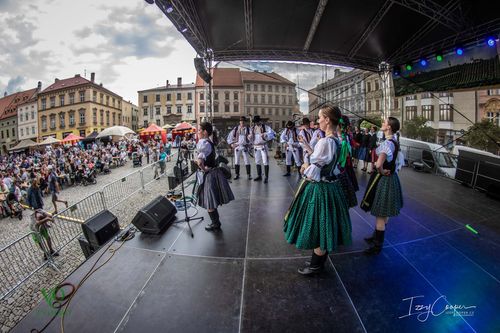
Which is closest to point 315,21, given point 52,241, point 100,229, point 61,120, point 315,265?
point 315,265

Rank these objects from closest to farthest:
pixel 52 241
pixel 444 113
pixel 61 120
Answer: pixel 52 241, pixel 444 113, pixel 61 120

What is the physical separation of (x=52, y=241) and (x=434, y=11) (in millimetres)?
11464

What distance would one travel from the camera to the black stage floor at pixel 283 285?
7.06 feet

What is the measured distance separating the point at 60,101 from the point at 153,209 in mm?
54102

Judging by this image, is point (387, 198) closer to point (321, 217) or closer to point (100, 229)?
point (321, 217)

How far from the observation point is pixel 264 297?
2436 millimetres

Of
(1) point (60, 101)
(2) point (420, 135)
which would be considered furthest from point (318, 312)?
(1) point (60, 101)

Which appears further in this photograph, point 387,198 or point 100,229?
point 100,229

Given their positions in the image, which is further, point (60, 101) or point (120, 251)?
point (60, 101)

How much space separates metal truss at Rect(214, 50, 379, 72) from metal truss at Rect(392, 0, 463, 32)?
3.64 m

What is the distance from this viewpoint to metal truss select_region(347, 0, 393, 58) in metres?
7.05

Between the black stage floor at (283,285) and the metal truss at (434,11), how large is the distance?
5755 mm

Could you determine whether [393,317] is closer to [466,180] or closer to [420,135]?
[466,180]

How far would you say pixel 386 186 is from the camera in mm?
3219
